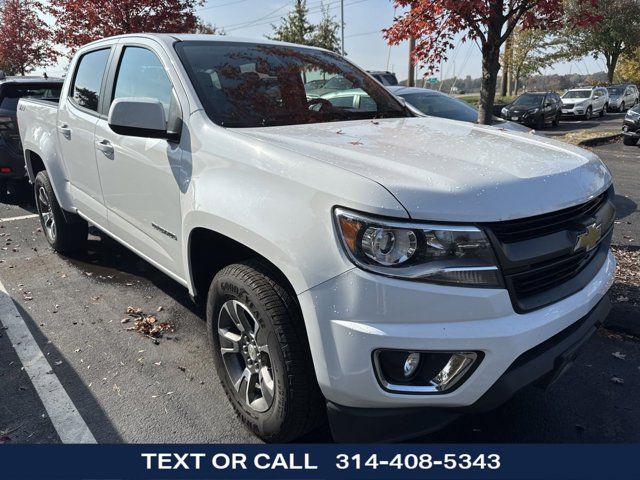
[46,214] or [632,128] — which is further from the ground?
[46,214]

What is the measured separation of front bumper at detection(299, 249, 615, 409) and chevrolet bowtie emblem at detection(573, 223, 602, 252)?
0.44 m

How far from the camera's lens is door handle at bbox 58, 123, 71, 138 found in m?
4.29

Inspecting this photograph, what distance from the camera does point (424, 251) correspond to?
74.5 inches

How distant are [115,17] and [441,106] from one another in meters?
6.75

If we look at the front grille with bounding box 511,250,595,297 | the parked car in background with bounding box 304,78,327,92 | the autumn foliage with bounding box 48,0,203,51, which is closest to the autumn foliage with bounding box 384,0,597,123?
the parked car in background with bounding box 304,78,327,92

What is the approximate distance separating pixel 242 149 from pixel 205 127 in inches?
13.9

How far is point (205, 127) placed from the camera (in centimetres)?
264

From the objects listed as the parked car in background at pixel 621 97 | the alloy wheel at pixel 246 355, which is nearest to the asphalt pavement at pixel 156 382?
the alloy wheel at pixel 246 355

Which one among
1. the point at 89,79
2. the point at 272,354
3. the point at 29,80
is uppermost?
the point at 29,80

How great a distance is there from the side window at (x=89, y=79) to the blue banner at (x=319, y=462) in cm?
250

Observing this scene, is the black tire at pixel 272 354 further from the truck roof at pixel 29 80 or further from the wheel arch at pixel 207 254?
the truck roof at pixel 29 80

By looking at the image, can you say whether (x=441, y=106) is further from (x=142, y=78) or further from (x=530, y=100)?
(x=530, y=100)

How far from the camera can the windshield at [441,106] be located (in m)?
7.82

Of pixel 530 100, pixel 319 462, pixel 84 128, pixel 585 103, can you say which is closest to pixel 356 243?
pixel 319 462
